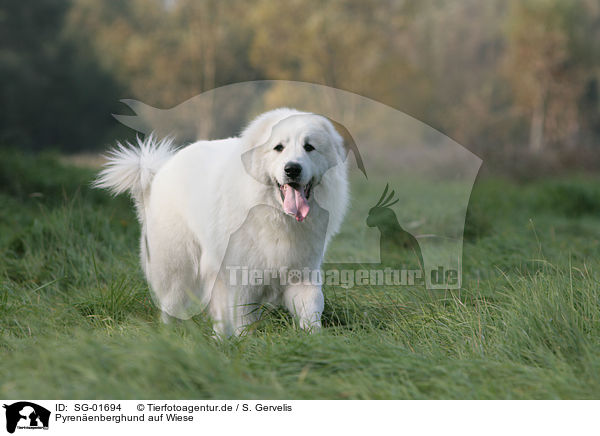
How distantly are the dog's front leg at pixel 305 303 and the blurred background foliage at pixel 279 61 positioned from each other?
12044 millimetres

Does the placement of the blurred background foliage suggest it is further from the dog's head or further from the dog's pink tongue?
the dog's pink tongue

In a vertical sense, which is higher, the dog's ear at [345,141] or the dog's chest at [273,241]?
the dog's ear at [345,141]

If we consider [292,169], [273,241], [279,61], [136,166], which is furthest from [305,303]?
[279,61]

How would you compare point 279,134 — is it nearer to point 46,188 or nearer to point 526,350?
point 526,350

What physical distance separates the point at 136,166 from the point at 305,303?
152 cm

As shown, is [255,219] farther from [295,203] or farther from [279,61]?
[279,61]

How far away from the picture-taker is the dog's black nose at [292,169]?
275 cm

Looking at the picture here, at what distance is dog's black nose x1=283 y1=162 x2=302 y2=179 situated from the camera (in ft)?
9.02

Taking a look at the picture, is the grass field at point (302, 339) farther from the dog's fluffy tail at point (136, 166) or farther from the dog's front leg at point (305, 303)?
the dog's fluffy tail at point (136, 166)
